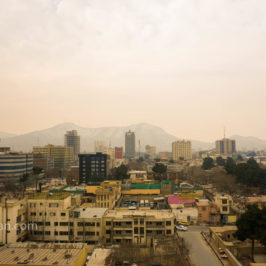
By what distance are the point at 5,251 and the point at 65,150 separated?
4679 cm

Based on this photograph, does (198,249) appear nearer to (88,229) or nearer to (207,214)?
(207,214)


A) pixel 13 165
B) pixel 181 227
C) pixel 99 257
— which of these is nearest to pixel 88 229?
pixel 99 257

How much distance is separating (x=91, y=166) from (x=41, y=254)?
27185mm

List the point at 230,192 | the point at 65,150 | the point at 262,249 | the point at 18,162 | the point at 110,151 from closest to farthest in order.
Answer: the point at 262,249 → the point at 230,192 → the point at 18,162 → the point at 65,150 → the point at 110,151

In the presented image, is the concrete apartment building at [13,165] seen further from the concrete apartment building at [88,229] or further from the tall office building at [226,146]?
the tall office building at [226,146]

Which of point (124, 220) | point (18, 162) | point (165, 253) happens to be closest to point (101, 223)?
point (124, 220)

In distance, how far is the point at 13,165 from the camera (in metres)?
35.4

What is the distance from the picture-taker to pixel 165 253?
38.2ft

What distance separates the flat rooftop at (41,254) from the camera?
32.0ft

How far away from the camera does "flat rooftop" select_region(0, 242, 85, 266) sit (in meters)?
9.77

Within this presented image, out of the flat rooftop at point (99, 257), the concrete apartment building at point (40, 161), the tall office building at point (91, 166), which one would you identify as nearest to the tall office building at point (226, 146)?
the concrete apartment building at point (40, 161)

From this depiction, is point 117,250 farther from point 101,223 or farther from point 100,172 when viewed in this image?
point 100,172

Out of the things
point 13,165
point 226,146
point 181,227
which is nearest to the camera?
point 181,227

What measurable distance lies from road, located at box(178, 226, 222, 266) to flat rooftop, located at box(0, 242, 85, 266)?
198 inches
